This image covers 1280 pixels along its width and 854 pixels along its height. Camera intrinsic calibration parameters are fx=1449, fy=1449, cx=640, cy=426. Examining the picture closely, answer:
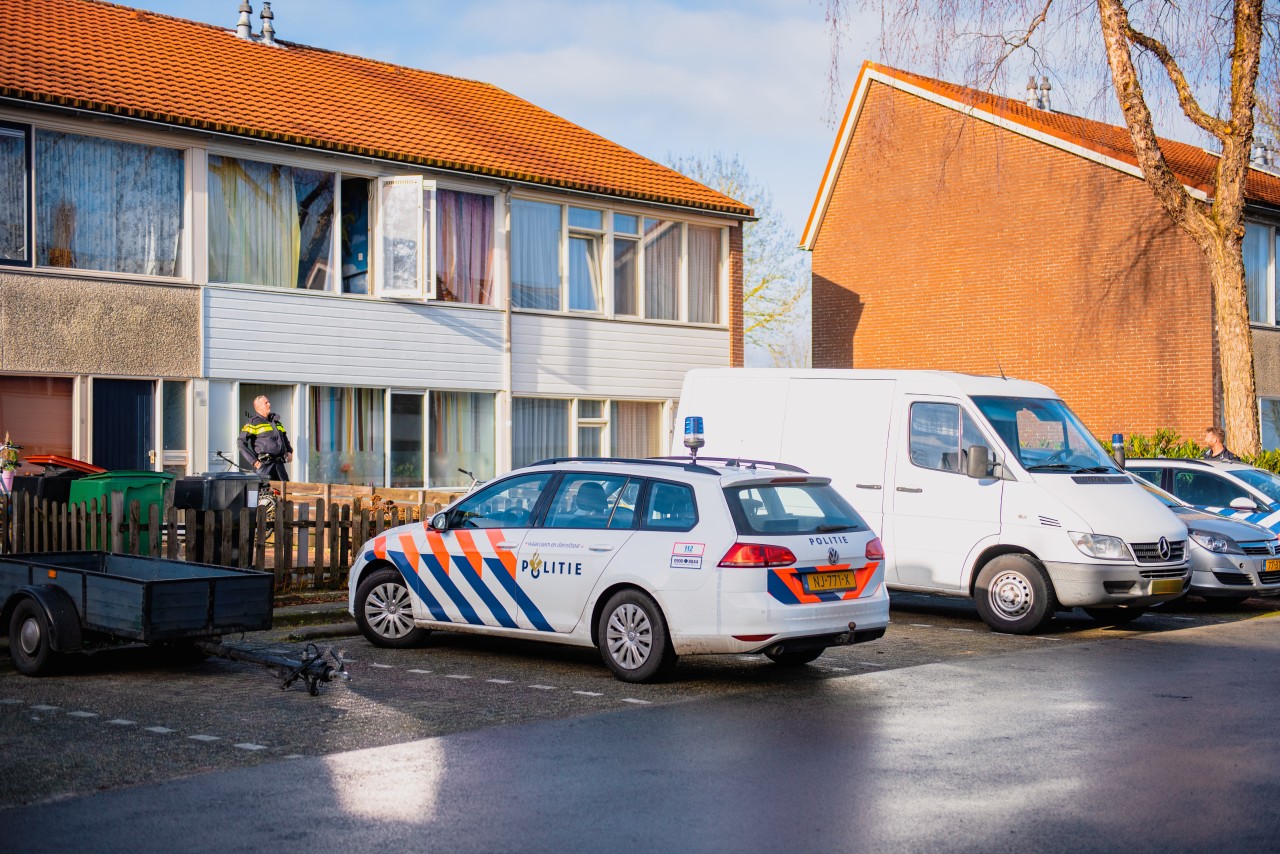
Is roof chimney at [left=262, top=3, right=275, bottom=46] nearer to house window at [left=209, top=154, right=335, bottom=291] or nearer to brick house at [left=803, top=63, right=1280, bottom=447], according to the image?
house window at [left=209, top=154, right=335, bottom=291]

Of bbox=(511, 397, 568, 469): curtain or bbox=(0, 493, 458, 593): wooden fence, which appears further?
bbox=(511, 397, 568, 469): curtain

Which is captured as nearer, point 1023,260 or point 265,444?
point 265,444

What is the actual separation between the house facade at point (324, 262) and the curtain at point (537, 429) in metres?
0.05

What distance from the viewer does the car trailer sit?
9336 mm

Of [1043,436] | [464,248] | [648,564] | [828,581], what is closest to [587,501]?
[648,564]

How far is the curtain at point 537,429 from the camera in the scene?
2378cm

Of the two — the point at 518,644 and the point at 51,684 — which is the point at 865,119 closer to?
the point at 518,644

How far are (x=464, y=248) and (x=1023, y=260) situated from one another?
12.4 m

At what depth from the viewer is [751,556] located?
31.2 feet

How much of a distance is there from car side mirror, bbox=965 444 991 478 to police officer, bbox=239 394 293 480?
9037 mm

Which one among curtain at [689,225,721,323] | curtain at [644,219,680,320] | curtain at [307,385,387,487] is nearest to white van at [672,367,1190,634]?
curtain at [307,385,387,487]

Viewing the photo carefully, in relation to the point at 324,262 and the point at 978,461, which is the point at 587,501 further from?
the point at 324,262

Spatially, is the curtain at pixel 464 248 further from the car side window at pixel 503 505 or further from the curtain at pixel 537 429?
the car side window at pixel 503 505

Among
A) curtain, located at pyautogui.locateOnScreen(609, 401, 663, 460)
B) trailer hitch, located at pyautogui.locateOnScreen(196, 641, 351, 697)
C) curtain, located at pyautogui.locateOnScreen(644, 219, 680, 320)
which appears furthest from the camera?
curtain, located at pyautogui.locateOnScreen(644, 219, 680, 320)
